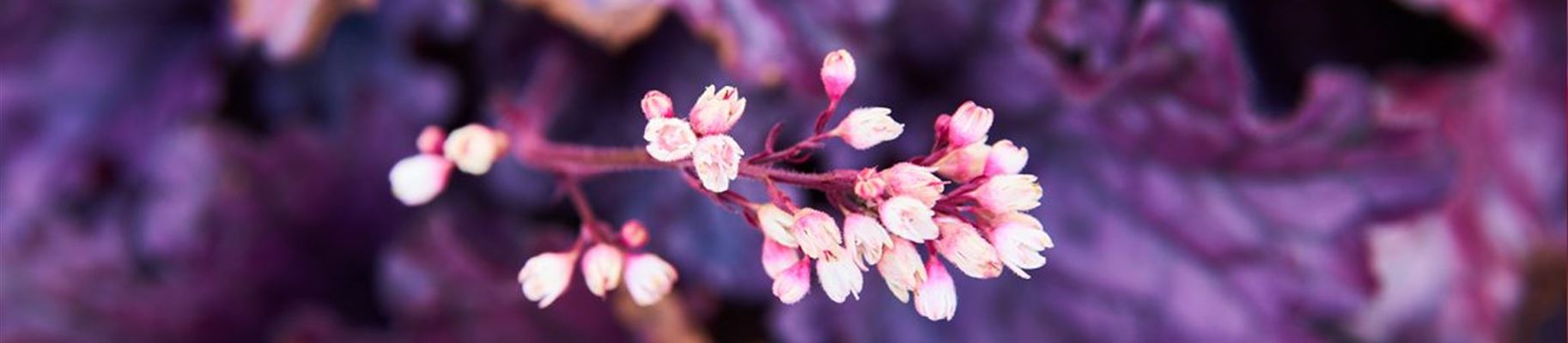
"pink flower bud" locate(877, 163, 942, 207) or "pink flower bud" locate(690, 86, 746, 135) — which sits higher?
"pink flower bud" locate(690, 86, 746, 135)

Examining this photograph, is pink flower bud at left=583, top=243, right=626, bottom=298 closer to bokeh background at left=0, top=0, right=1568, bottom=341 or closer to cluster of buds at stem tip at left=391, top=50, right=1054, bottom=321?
cluster of buds at stem tip at left=391, top=50, right=1054, bottom=321

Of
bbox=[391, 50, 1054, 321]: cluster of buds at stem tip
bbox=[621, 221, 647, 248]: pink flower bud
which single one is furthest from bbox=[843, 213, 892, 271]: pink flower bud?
bbox=[621, 221, 647, 248]: pink flower bud

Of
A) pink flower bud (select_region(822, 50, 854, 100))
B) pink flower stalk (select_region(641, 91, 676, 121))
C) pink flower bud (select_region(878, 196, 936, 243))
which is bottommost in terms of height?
pink flower bud (select_region(878, 196, 936, 243))

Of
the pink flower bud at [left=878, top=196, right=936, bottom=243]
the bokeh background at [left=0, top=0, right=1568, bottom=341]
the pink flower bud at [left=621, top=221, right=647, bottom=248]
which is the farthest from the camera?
the bokeh background at [left=0, top=0, right=1568, bottom=341]

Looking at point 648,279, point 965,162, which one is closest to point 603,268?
point 648,279

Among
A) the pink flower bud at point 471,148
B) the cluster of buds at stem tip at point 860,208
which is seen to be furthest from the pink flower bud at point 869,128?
the pink flower bud at point 471,148

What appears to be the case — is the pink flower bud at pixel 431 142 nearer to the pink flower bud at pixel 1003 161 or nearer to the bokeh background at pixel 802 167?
the bokeh background at pixel 802 167

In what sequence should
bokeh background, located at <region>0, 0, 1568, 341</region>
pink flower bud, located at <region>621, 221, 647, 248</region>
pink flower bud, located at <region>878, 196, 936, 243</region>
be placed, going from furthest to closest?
bokeh background, located at <region>0, 0, 1568, 341</region> < pink flower bud, located at <region>621, 221, 647, 248</region> < pink flower bud, located at <region>878, 196, 936, 243</region>

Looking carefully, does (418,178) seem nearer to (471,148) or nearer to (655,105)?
(471,148)
